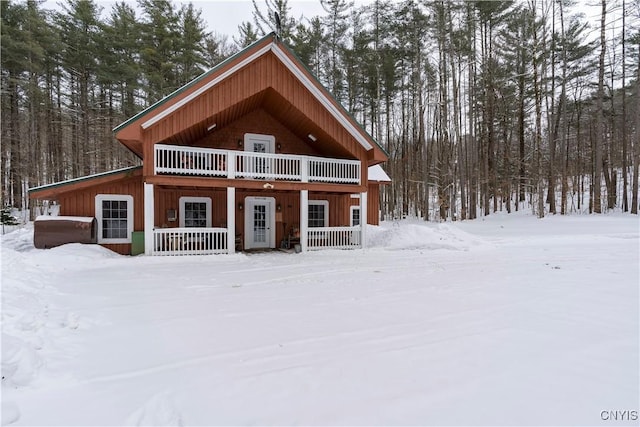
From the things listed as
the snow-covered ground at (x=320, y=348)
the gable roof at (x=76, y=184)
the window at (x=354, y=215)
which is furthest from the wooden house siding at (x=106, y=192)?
the window at (x=354, y=215)

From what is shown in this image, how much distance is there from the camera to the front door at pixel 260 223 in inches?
493

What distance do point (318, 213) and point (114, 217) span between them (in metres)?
7.79

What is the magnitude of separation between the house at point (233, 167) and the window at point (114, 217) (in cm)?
3

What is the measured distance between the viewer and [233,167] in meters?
10.2

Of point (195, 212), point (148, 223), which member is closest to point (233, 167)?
point (195, 212)

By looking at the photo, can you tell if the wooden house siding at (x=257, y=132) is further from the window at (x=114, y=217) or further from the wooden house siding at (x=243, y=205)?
the window at (x=114, y=217)

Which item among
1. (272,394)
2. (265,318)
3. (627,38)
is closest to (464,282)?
(265,318)

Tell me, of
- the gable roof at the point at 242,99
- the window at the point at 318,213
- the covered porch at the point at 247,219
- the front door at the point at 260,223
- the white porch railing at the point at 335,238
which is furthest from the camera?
the window at the point at 318,213

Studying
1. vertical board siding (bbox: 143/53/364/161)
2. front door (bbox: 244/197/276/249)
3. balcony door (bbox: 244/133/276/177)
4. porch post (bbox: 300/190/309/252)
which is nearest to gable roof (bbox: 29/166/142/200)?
vertical board siding (bbox: 143/53/364/161)

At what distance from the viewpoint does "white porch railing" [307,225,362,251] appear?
1191 cm

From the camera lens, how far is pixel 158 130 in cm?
952

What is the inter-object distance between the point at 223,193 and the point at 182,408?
1066 cm

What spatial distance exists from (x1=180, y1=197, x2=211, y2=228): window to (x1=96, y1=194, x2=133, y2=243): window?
169 cm

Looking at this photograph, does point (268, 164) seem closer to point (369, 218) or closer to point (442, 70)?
point (369, 218)
